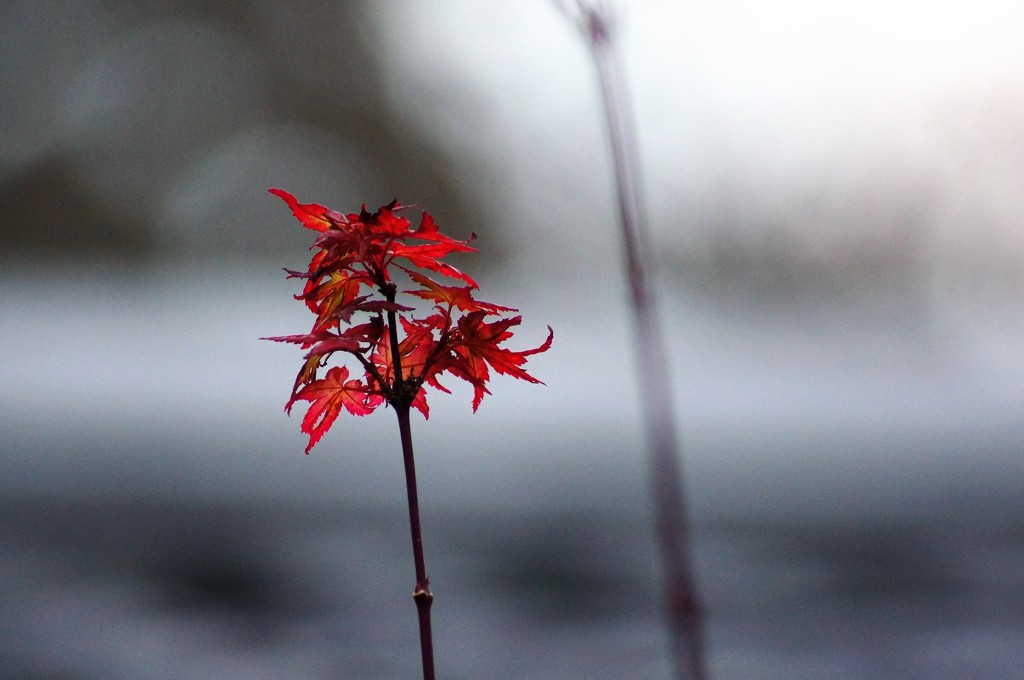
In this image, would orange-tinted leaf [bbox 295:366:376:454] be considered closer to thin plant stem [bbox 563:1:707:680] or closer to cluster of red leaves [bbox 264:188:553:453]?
cluster of red leaves [bbox 264:188:553:453]

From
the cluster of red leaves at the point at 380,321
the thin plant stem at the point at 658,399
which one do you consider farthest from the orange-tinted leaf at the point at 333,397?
the thin plant stem at the point at 658,399

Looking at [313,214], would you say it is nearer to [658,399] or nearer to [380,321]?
[380,321]

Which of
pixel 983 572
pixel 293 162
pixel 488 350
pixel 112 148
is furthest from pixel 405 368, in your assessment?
pixel 112 148

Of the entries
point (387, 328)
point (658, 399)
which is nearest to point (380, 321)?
point (387, 328)

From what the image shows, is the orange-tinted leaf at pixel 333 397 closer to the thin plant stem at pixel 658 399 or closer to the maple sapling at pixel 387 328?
the maple sapling at pixel 387 328

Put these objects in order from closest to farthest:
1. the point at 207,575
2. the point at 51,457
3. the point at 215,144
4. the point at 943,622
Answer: the point at 943,622
the point at 207,575
the point at 51,457
the point at 215,144

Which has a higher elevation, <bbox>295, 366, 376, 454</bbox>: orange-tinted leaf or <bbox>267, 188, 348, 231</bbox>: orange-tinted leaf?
<bbox>267, 188, 348, 231</bbox>: orange-tinted leaf

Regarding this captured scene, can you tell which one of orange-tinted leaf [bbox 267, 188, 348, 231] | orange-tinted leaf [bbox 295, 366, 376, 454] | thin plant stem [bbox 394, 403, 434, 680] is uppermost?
orange-tinted leaf [bbox 267, 188, 348, 231]

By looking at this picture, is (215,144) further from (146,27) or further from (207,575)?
(207,575)

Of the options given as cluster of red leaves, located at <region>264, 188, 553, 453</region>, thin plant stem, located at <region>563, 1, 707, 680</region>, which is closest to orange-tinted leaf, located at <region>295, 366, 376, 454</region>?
cluster of red leaves, located at <region>264, 188, 553, 453</region>
